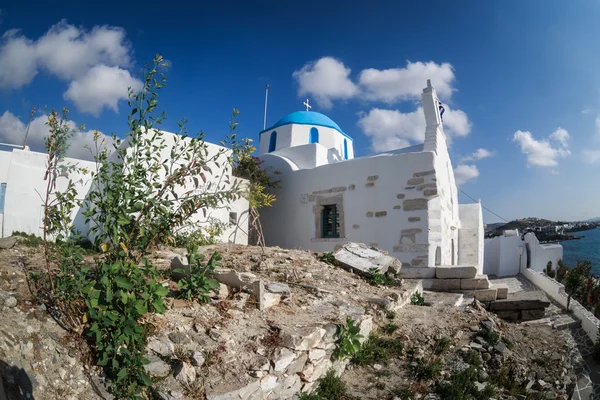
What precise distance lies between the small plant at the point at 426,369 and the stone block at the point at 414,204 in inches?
213

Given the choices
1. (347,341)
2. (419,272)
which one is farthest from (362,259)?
(347,341)

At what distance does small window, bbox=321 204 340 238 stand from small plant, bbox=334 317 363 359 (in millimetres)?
6358

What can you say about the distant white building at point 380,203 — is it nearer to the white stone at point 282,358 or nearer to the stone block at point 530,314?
the stone block at point 530,314

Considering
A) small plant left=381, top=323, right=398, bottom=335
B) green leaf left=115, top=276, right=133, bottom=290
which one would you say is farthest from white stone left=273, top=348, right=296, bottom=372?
small plant left=381, top=323, right=398, bottom=335

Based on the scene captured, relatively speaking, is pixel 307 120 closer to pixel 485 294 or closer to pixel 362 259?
pixel 362 259

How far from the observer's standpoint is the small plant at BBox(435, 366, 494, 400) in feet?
9.96

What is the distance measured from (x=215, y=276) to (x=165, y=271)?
0.61 m

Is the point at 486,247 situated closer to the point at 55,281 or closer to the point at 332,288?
the point at 332,288

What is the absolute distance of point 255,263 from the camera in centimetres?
516

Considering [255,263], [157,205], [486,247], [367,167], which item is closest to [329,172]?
[367,167]

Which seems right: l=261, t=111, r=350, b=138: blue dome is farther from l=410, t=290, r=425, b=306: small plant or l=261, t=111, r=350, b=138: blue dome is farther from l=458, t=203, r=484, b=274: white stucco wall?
l=410, t=290, r=425, b=306: small plant

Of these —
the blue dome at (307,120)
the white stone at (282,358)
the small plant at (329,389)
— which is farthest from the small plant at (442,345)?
the blue dome at (307,120)

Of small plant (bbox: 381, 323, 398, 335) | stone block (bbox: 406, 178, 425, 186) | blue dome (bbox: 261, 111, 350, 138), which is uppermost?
blue dome (bbox: 261, 111, 350, 138)

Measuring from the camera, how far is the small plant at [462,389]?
9.96 feet
